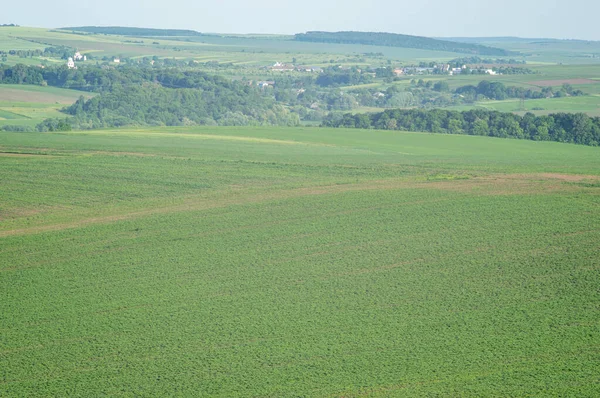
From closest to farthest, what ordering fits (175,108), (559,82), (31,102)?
(175,108) → (31,102) → (559,82)

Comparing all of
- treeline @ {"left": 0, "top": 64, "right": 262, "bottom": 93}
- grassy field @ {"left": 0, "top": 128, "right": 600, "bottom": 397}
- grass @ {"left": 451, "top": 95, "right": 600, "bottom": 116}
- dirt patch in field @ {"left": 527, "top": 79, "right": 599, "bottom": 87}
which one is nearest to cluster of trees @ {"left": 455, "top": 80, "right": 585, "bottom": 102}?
dirt patch in field @ {"left": 527, "top": 79, "right": 599, "bottom": 87}

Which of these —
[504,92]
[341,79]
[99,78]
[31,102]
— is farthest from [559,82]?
[31,102]

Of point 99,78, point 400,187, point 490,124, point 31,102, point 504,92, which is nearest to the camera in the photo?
point 400,187

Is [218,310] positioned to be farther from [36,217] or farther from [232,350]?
[36,217]

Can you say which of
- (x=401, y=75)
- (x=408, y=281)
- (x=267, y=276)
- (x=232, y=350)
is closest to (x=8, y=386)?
(x=232, y=350)

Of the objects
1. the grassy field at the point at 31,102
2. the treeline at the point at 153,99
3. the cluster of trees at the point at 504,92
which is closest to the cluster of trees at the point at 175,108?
the treeline at the point at 153,99

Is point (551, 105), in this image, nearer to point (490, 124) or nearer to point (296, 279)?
point (490, 124)
